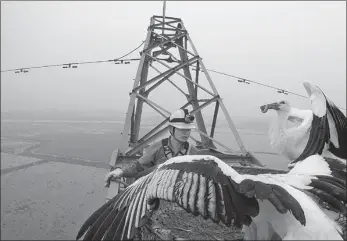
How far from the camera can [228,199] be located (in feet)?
5.23

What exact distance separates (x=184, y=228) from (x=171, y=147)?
111 cm

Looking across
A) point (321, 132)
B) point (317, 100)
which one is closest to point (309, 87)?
point (317, 100)

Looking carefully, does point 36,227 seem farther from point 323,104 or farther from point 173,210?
point 323,104

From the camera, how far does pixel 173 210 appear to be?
13.3 ft

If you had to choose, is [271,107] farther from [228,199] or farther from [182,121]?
[228,199]

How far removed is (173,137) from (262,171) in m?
1.19

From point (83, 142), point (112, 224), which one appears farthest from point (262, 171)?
point (83, 142)

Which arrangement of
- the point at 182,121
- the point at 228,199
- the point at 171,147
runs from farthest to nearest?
1. the point at 171,147
2. the point at 182,121
3. the point at 228,199

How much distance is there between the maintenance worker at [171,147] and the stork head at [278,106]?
96 centimetres

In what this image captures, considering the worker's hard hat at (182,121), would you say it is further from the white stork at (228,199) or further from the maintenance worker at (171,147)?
the white stork at (228,199)

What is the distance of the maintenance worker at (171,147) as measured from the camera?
3213 mm

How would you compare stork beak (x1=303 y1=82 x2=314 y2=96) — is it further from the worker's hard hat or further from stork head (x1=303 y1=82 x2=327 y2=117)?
the worker's hard hat

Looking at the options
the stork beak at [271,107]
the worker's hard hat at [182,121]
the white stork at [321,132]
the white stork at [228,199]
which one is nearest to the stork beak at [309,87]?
the white stork at [321,132]

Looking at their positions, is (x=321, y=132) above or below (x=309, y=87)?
below
